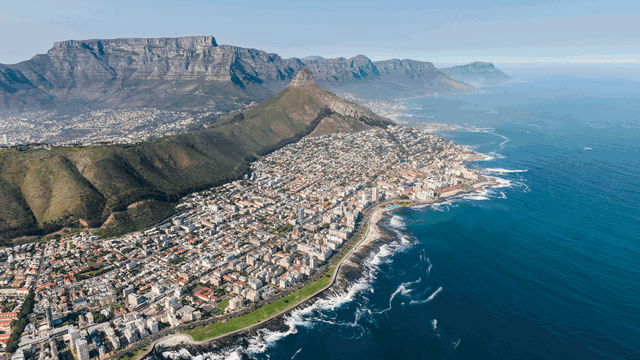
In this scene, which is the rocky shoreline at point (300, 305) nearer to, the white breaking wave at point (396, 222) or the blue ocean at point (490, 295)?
the blue ocean at point (490, 295)

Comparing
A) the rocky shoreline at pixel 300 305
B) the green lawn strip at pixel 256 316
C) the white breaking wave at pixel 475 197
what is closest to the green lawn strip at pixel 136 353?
the rocky shoreline at pixel 300 305

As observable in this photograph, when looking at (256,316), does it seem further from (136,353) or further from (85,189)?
(85,189)

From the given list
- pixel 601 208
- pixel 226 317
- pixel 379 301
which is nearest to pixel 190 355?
pixel 226 317

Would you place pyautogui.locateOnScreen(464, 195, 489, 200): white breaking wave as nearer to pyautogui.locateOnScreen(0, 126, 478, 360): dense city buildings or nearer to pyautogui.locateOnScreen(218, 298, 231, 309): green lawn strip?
pyautogui.locateOnScreen(0, 126, 478, 360): dense city buildings

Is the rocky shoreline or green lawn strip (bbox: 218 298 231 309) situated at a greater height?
A: green lawn strip (bbox: 218 298 231 309)

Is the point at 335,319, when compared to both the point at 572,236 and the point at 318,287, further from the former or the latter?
the point at 572,236

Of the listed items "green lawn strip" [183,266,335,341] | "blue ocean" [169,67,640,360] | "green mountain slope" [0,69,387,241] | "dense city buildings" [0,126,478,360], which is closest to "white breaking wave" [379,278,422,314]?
"blue ocean" [169,67,640,360]

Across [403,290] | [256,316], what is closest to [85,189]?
[256,316]

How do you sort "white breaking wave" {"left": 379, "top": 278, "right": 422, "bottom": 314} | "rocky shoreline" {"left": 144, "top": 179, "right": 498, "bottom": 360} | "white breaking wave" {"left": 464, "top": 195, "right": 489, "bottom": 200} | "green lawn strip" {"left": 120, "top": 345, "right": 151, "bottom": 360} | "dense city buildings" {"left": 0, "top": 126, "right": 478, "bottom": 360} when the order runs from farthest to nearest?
"white breaking wave" {"left": 464, "top": 195, "right": 489, "bottom": 200}
"white breaking wave" {"left": 379, "top": 278, "right": 422, "bottom": 314}
"dense city buildings" {"left": 0, "top": 126, "right": 478, "bottom": 360}
"rocky shoreline" {"left": 144, "top": 179, "right": 498, "bottom": 360}
"green lawn strip" {"left": 120, "top": 345, "right": 151, "bottom": 360}
